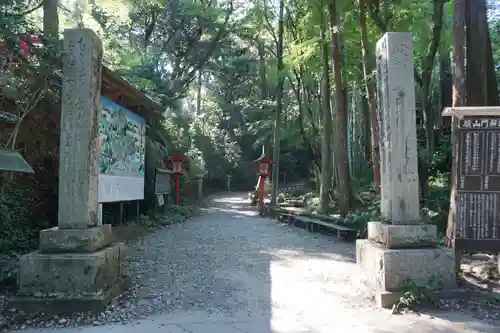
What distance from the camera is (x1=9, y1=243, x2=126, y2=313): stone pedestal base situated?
5.04 metres

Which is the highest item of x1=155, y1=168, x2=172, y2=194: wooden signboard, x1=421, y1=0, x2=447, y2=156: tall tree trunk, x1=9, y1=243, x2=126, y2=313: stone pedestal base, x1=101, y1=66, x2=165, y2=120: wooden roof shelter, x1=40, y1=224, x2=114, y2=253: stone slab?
x1=421, y1=0, x2=447, y2=156: tall tree trunk

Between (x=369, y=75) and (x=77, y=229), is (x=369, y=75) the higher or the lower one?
the higher one

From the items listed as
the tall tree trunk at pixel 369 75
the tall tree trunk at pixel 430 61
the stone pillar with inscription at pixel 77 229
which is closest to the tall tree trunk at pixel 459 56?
the tall tree trunk at pixel 430 61

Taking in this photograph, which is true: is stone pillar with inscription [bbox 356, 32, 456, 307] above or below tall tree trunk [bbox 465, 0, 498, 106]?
below

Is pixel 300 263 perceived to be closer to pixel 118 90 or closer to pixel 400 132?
pixel 400 132

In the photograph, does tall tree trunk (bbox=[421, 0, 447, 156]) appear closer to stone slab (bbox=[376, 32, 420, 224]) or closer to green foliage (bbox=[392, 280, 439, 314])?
stone slab (bbox=[376, 32, 420, 224])

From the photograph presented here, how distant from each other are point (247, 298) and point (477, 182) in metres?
3.33

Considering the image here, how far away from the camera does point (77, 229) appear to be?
5.36 m

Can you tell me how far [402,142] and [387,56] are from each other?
1.13m

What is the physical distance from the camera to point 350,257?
348 inches

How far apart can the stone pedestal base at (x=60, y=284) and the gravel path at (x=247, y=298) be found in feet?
0.48

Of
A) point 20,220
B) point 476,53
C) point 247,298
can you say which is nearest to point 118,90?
point 20,220

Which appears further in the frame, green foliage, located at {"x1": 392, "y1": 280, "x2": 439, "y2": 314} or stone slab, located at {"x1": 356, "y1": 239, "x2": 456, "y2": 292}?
stone slab, located at {"x1": 356, "y1": 239, "x2": 456, "y2": 292}

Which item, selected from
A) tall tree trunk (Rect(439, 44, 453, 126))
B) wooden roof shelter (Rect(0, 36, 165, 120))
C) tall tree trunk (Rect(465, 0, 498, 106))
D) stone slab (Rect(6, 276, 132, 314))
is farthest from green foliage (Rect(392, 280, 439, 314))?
tall tree trunk (Rect(439, 44, 453, 126))
